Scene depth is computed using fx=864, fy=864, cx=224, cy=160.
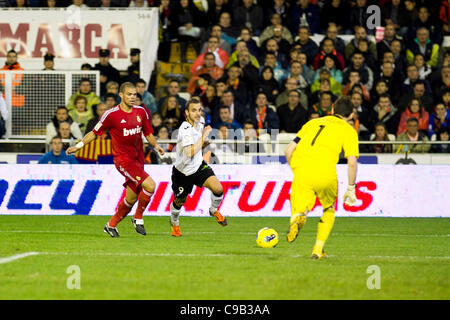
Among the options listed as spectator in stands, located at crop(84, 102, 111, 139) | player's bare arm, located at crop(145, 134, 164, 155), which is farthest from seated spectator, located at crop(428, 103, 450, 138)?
player's bare arm, located at crop(145, 134, 164, 155)

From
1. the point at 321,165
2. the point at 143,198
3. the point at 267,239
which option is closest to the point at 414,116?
the point at 143,198

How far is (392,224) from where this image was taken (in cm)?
1598

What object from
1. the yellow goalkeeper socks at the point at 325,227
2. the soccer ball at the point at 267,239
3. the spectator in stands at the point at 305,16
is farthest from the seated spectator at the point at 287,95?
the yellow goalkeeper socks at the point at 325,227

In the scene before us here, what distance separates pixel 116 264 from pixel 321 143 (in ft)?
8.80

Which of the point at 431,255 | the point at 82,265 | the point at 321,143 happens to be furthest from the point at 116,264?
the point at 431,255

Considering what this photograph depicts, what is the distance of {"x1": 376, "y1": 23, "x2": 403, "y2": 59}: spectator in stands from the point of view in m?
21.9

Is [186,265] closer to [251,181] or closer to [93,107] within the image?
[251,181]

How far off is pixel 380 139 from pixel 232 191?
3769 millimetres

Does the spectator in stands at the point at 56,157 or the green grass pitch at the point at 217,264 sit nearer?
the green grass pitch at the point at 217,264

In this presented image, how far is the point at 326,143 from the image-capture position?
983 centimetres

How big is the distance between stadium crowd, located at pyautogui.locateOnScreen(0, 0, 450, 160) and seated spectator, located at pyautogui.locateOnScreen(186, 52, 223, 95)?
27mm

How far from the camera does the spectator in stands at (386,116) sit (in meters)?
20.2

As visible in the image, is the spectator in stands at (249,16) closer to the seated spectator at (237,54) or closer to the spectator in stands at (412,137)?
the seated spectator at (237,54)

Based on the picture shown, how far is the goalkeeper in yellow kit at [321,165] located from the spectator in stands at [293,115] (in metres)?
9.62
